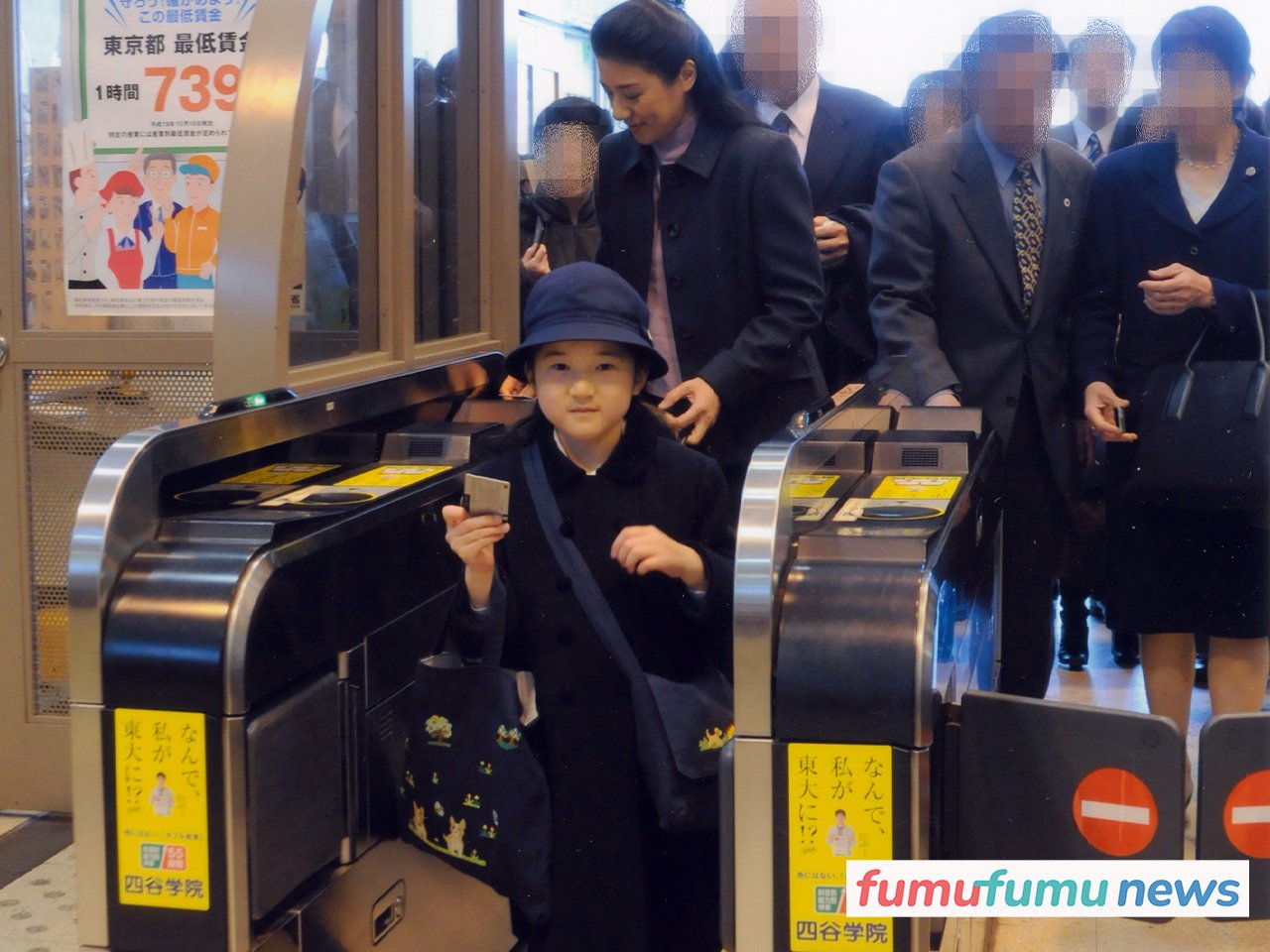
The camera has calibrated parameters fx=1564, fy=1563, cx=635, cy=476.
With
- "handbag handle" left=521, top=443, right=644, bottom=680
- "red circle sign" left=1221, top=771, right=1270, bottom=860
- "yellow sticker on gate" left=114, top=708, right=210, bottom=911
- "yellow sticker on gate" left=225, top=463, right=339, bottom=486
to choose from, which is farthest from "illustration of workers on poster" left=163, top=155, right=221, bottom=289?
"red circle sign" left=1221, top=771, right=1270, bottom=860

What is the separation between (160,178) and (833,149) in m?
1.55

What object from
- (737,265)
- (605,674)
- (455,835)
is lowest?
(455,835)

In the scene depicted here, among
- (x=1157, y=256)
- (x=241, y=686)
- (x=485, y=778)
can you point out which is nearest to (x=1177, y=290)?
(x=1157, y=256)

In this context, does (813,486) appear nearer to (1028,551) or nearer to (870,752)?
(870,752)

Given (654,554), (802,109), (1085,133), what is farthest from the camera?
(1085,133)

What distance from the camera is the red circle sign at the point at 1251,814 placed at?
1.99 metres

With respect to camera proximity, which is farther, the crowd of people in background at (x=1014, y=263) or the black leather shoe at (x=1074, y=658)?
the black leather shoe at (x=1074, y=658)

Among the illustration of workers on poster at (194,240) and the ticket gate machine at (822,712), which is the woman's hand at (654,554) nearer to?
the ticket gate machine at (822,712)

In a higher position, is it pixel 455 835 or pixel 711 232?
pixel 711 232

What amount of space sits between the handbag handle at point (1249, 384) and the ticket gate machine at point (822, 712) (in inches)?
41.8

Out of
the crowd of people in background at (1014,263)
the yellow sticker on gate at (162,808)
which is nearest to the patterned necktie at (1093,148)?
the crowd of people in background at (1014,263)

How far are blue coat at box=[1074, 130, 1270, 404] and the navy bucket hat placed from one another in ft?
3.86

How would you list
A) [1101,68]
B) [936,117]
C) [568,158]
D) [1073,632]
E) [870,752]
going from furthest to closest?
[1073,632] < [568,158] < [936,117] < [1101,68] < [870,752]

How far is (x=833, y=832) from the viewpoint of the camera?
6.28ft
